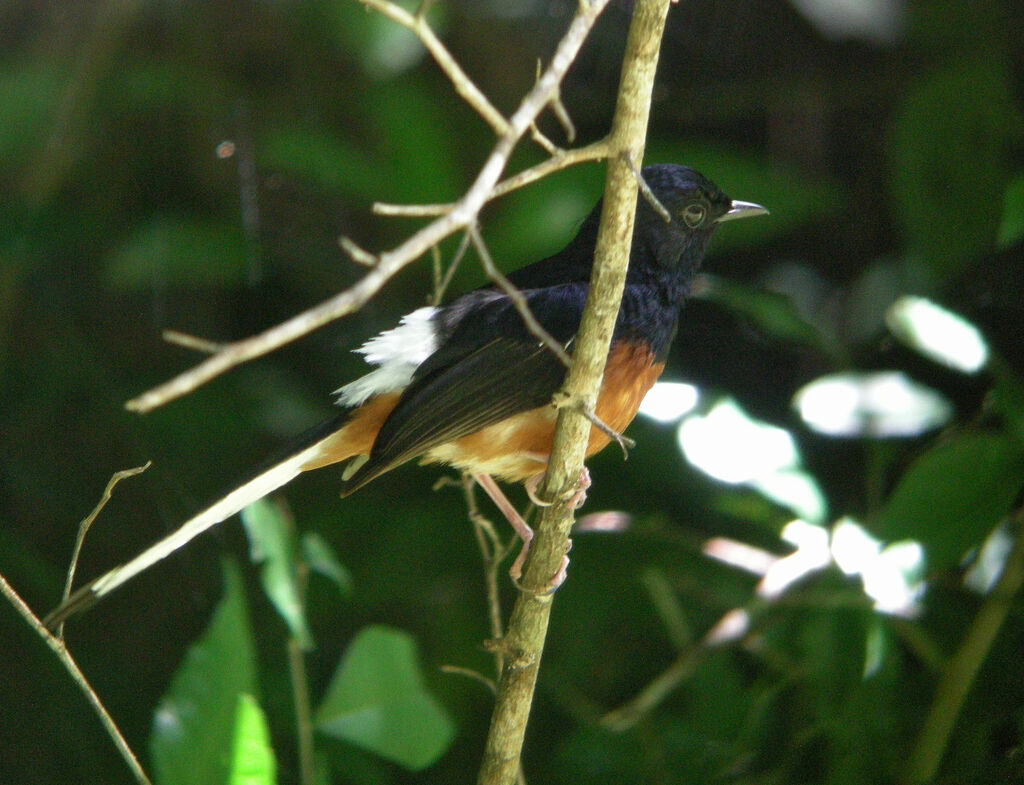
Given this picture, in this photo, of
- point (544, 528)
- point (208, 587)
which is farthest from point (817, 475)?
point (208, 587)

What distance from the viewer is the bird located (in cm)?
207

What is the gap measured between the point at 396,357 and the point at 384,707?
0.88 meters

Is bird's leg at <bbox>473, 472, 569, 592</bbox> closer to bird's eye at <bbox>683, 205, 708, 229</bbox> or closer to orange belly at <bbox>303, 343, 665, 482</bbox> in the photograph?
orange belly at <bbox>303, 343, 665, 482</bbox>

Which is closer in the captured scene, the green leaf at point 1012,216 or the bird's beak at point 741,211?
the bird's beak at point 741,211

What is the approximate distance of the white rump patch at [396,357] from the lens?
223cm

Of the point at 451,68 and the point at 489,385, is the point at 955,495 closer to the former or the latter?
the point at 489,385

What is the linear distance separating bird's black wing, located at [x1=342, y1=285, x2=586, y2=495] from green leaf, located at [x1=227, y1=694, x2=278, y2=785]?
55 cm

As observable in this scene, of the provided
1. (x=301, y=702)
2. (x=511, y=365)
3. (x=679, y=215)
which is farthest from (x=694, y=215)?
(x=301, y=702)

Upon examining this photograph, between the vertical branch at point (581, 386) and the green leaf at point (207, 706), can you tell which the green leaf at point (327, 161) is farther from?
the vertical branch at point (581, 386)

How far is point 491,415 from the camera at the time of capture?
2.09 m

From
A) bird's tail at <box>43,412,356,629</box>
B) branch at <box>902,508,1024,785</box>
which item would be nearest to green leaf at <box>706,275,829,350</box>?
branch at <box>902,508,1024,785</box>

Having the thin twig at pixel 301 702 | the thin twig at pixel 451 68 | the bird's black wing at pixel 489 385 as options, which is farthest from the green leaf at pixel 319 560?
the thin twig at pixel 451 68

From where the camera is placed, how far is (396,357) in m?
2.26

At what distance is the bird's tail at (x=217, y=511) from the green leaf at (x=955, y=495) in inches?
57.1
